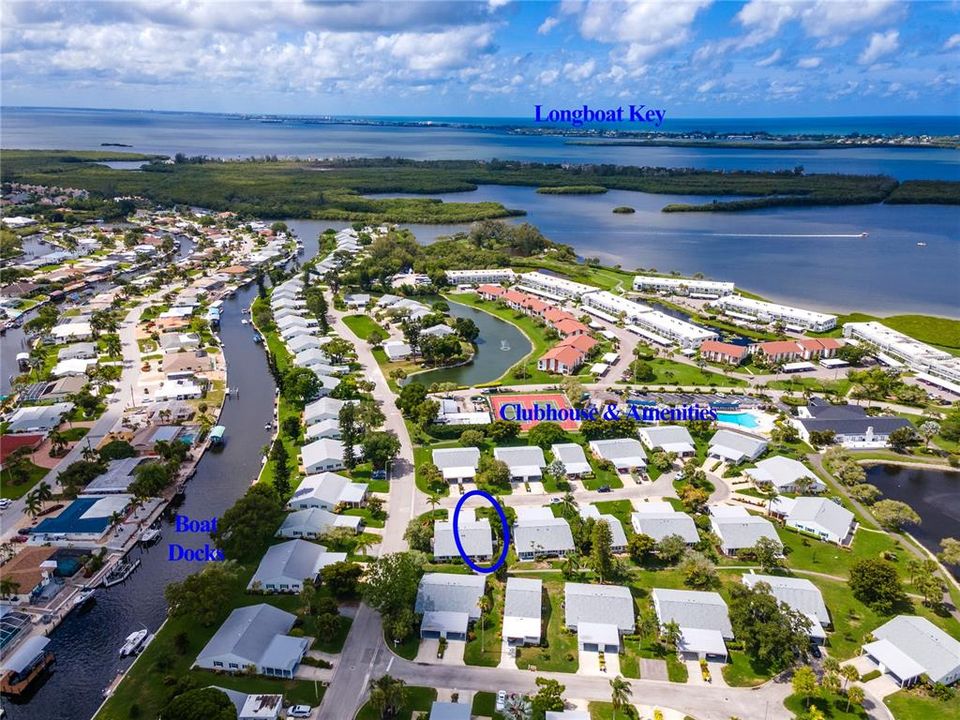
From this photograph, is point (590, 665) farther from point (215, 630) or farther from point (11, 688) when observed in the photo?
point (11, 688)

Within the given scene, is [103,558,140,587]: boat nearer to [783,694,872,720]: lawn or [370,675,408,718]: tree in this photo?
[370,675,408,718]: tree

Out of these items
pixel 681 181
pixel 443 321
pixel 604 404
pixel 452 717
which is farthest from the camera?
pixel 681 181

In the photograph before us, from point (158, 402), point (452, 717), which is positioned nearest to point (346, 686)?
point (452, 717)

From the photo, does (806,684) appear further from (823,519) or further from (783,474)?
(783,474)

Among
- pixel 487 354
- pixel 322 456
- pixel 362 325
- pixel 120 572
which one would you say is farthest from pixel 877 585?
pixel 362 325

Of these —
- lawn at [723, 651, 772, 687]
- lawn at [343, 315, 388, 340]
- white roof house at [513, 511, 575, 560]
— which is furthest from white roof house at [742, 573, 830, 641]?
lawn at [343, 315, 388, 340]

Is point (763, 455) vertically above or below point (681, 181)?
below
